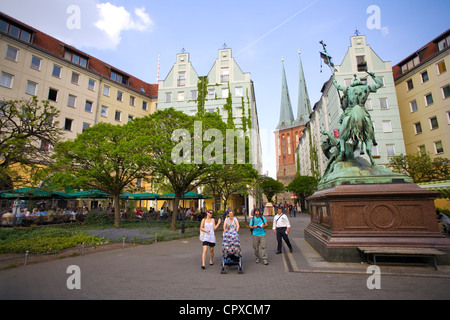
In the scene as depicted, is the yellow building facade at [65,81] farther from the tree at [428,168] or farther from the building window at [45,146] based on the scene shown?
the tree at [428,168]

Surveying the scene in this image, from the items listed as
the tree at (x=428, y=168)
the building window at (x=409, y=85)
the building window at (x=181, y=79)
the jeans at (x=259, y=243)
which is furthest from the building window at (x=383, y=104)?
the jeans at (x=259, y=243)

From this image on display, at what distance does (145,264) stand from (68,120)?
3050cm

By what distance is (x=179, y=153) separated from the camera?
615 inches

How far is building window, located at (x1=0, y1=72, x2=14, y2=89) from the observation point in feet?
81.3

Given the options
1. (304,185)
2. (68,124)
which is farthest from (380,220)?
(304,185)

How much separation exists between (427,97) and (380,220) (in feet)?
106

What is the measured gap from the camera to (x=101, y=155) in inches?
633

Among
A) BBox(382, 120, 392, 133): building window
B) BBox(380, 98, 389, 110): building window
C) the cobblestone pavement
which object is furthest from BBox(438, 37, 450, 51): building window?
the cobblestone pavement

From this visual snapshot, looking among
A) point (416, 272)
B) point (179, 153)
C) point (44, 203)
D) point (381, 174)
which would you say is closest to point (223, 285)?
point (416, 272)

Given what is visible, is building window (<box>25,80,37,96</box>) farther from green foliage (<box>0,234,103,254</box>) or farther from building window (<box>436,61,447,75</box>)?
building window (<box>436,61,447,75</box>)

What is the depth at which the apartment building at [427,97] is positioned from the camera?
27.2 meters

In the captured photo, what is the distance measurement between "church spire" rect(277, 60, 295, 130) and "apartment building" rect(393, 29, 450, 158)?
5893cm

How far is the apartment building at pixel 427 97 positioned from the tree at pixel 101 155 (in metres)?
32.7
